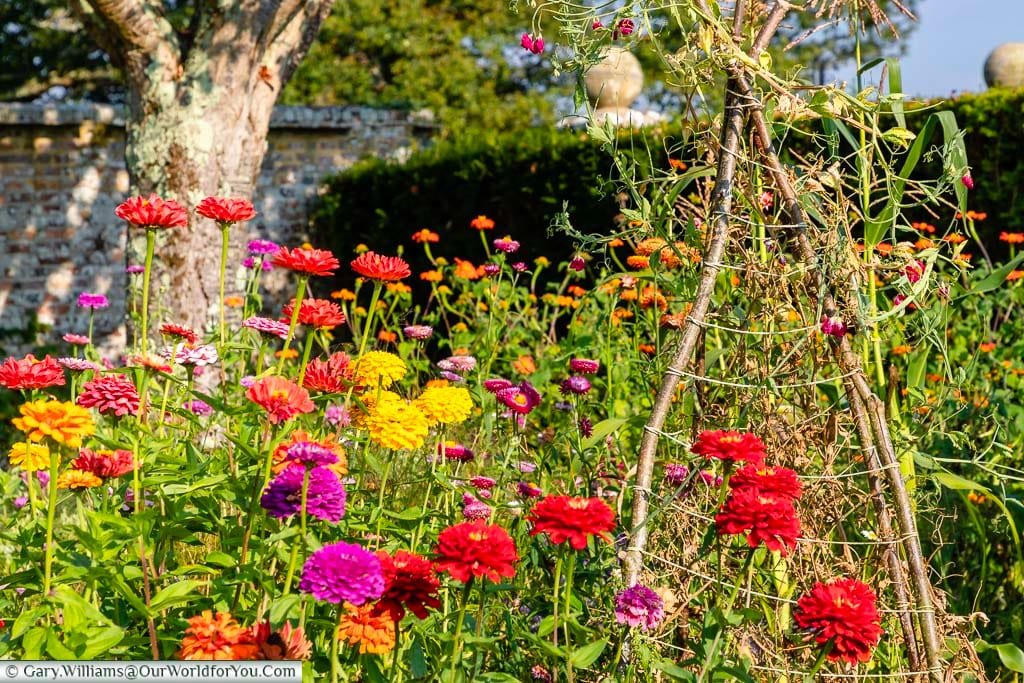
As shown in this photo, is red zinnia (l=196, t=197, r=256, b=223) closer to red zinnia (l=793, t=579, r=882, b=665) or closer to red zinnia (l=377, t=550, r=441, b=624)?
red zinnia (l=377, t=550, r=441, b=624)

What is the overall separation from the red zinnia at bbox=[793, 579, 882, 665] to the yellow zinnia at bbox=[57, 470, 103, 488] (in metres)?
1.20

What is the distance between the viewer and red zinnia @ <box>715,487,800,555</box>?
4.69 ft

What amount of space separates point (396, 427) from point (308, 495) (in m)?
0.31

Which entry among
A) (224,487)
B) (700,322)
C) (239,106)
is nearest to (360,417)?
(224,487)

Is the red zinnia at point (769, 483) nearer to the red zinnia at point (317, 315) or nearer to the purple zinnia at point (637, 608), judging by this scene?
the purple zinnia at point (637, 608)

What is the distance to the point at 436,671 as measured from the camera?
1.60 metres

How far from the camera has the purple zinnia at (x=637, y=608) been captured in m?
1.70

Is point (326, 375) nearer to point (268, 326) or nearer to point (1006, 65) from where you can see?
point (268, 326)

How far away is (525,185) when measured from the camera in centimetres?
713

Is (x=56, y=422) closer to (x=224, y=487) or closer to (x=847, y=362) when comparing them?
(x=224, y=487)

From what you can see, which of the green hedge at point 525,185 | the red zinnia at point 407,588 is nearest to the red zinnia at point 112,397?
the red zinnia at point 407,588

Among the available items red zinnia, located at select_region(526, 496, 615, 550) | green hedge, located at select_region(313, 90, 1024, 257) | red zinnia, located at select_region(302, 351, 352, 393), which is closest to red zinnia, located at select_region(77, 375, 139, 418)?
red zinnia, located at select_region(302, 351, 352, 393)

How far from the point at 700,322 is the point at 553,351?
1.85 meters

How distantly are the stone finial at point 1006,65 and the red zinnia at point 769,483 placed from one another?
6.85 metres
